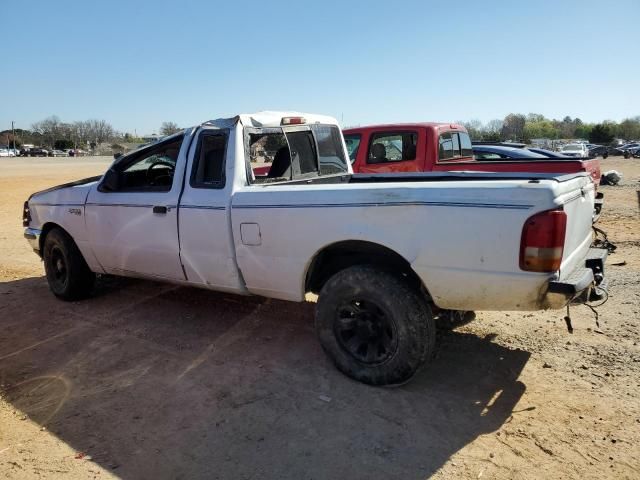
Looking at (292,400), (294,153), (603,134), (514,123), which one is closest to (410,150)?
(294,153)

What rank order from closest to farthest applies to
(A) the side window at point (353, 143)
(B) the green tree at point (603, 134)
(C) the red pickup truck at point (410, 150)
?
(C) the red pickup truck at point (410, 150) < (A) the side window at point (353, 143) < (B) the green tree at point (603, 134)

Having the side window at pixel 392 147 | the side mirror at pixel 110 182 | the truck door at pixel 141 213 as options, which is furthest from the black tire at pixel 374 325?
the side window at pixel 392 147

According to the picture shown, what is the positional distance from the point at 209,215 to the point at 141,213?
0.92m

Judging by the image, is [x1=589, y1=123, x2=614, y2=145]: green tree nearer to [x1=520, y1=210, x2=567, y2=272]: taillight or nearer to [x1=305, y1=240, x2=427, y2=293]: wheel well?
[x1=305, y1=240, x2=427, y2=293]: wheel well

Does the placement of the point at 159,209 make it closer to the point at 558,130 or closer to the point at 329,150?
the point at 329,150

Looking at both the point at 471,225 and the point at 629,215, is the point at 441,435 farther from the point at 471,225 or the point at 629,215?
the point at 629,215

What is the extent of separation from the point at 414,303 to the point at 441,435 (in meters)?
0.82

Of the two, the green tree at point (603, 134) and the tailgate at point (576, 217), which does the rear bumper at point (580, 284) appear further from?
the green tree at point (603, 134)

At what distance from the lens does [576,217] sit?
3336 millimetres

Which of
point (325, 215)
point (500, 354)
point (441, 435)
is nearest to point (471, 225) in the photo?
point (325, 215)

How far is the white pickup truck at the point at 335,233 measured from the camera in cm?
296

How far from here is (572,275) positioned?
3156mm

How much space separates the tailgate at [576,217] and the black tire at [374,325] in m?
0.95

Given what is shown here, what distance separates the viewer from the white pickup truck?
2.96 meters
